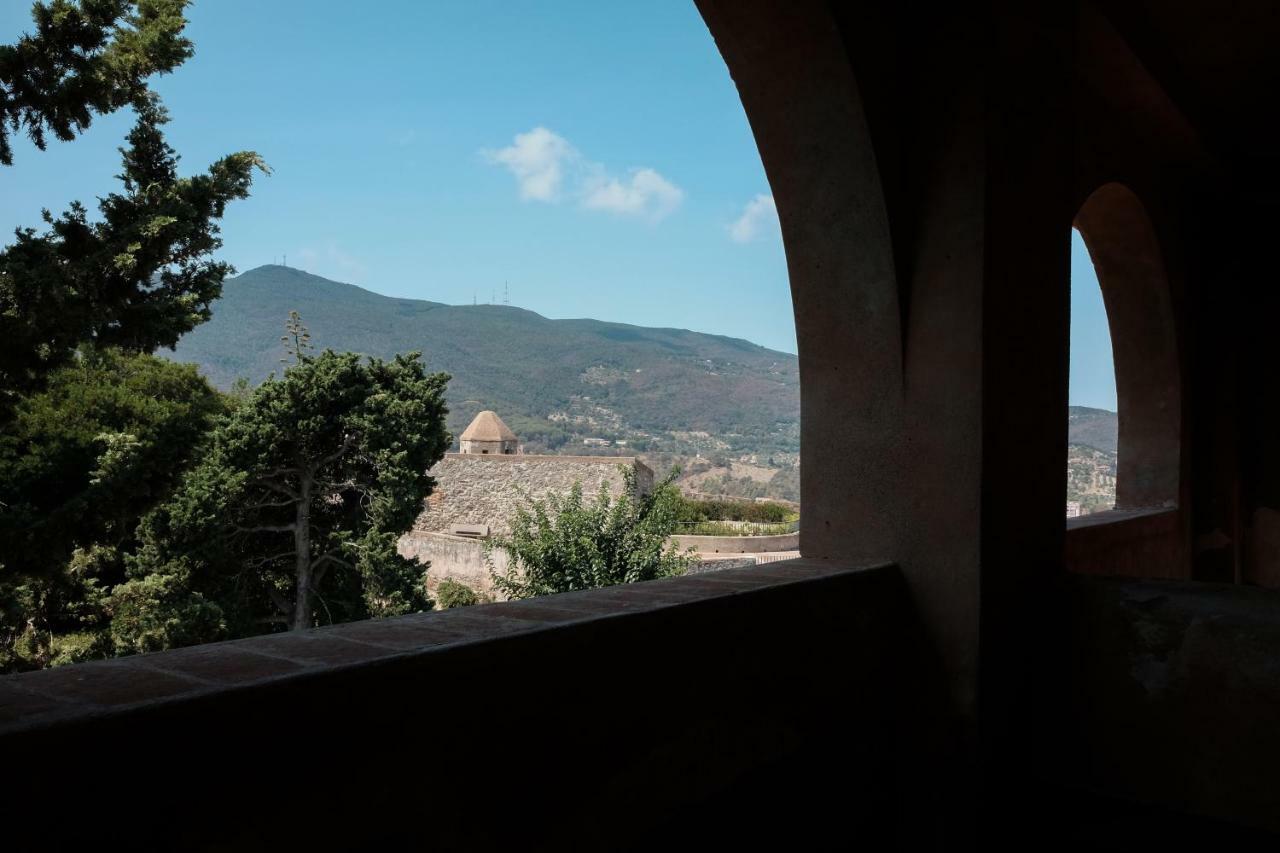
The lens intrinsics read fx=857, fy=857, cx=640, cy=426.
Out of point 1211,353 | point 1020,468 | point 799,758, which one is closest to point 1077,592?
point 1020,468

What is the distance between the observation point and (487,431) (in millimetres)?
28406

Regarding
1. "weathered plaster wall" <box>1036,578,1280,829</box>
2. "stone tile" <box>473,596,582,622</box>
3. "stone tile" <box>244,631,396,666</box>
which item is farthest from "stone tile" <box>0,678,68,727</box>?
"weathered plaster wall" <box>1036,578,1280,829</box>

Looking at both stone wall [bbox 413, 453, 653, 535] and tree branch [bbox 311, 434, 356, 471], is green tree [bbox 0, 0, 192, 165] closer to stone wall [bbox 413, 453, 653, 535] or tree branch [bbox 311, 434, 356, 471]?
tree branch [bbox 311, 434, 356, 471]

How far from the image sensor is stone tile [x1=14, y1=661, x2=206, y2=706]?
96cm

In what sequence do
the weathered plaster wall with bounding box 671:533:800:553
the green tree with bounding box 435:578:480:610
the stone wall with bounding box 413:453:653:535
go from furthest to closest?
1. the stone wall with bounding box 413:453:653:535
2. the weathered plaster wall with bounding box 671:533:800:553
3. the green tree with bounding box 435:578:480:610

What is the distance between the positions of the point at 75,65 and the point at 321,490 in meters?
8.59

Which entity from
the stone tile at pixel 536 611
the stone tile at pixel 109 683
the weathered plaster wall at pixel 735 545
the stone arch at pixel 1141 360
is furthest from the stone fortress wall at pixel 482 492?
the stone tile at pixel 109 683

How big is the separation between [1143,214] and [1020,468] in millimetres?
2972

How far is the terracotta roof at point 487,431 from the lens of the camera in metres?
28.3

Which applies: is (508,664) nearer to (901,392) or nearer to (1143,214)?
(901,392)

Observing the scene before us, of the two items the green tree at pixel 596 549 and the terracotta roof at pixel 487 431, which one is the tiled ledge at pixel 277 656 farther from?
the terracotta roof at pixel 487 431

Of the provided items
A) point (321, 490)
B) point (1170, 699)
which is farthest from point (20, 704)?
point (321, 490)

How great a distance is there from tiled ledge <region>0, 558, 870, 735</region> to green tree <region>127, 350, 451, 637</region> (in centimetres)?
1247

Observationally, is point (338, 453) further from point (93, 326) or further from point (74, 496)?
point (93, 326)
